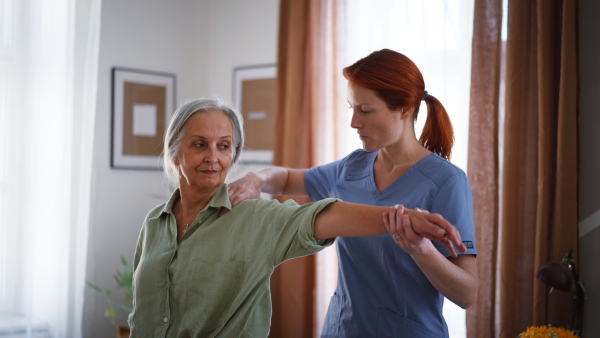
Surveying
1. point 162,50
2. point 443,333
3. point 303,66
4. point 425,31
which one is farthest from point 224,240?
point 162,50

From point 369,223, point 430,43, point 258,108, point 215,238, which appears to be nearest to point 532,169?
point 430,43

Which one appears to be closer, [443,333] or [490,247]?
[443,333]

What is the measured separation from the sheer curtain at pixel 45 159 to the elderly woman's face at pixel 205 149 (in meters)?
2.18

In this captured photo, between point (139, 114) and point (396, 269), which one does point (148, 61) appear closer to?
point (139, 114)

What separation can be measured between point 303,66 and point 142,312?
7.86 ft

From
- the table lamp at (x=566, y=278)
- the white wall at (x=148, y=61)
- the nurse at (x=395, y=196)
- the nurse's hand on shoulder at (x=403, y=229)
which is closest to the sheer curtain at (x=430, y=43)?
the table lamp at (x=566, y=278)

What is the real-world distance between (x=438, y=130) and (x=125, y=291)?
2.68 metres

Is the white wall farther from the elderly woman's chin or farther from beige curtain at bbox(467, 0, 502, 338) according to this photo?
the elderly woman's chin

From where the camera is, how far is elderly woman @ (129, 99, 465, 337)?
144 cm

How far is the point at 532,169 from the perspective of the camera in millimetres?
2723

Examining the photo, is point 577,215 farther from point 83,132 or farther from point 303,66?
point 83,132

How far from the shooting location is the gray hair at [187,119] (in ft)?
5.45

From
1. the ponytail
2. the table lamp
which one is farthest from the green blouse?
the table lamp

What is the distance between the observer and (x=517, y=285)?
2732 mm
